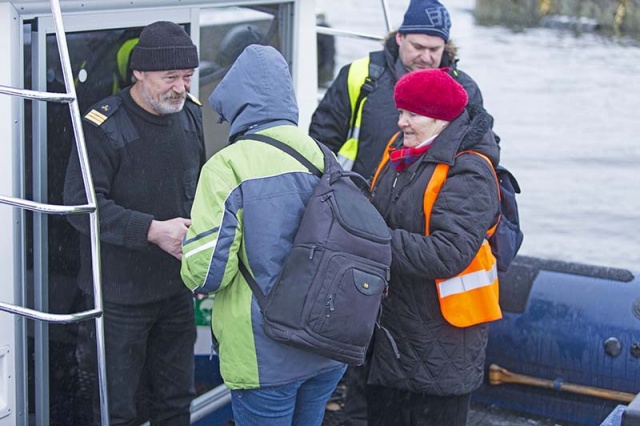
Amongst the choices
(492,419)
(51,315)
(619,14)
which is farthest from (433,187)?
(619,14)

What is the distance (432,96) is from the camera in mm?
3373

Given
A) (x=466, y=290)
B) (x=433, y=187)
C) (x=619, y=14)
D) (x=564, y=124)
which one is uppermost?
(x=619, y=14)

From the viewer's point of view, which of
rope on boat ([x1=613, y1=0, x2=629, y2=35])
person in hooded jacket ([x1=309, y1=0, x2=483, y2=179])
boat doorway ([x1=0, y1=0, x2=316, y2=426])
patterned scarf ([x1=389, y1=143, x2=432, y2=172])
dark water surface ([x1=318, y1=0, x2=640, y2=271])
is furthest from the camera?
rope on boat ([x1=613, y1=0, x2=629, y2=35])

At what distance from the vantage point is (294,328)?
2.88 meters

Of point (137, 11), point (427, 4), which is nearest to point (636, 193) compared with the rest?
point (427, 4)

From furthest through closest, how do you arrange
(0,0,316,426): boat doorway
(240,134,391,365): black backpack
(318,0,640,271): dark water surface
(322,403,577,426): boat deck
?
1. (318,0,640,271): dark water surface
2. (322,403,577,426): boat deck
3. (0,0,316,426): boat doorway
4. (240,134,391,365): black backpack

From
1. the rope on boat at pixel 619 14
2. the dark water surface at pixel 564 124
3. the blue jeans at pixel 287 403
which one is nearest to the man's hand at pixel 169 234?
the blue jeans at pixel 287 403

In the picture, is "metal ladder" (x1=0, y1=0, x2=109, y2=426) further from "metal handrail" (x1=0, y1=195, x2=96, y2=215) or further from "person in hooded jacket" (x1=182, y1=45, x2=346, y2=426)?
"person in hooded jacket" (x1=182, y1=45, x2=346, y2=426)

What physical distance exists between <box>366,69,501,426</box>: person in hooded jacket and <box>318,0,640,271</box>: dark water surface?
667 cm

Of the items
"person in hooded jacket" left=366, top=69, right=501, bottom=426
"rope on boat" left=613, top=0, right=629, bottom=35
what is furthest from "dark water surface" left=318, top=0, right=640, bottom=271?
"person in hooded jacket" left=366, top=69, right=501, bottom=426

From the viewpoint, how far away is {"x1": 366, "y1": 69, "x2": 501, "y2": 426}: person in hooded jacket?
3.33m

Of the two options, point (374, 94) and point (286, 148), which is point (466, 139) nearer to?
point (286, 148)

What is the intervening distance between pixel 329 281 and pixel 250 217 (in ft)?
0.97

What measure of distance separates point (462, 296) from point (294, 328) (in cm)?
78
